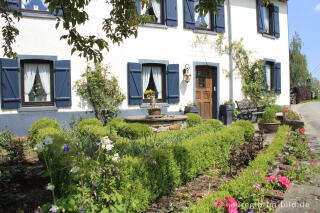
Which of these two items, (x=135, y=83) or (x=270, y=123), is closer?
(x=270, y=123)

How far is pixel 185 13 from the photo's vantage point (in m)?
10.9

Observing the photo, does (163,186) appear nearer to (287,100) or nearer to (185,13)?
(185,13)

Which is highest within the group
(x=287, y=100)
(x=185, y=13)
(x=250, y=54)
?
(x=185, y=13)

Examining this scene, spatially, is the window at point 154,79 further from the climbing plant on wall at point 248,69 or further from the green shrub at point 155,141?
the green shrub at point 155,141

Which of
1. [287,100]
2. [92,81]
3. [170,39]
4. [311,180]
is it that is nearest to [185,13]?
[170,39]

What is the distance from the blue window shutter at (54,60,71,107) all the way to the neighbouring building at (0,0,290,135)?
0.10ft

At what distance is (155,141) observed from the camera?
520 cm

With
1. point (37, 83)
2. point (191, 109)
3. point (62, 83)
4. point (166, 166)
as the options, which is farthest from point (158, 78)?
point (166, 166)

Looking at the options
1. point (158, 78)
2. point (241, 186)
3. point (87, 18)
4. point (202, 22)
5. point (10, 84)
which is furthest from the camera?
point (202, 22)

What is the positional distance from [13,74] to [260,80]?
9.77 meters

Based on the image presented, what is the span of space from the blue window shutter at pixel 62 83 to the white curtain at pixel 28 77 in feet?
2.14

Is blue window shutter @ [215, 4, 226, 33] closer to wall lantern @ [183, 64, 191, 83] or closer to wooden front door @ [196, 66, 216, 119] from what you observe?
wooden front door @ [196, 66, 216, 119]

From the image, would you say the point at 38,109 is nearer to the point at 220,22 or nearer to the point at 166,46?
the point at 166,46

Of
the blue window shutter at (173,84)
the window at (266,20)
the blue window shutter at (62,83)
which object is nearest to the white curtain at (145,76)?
the blue window shutter at (173,84)
